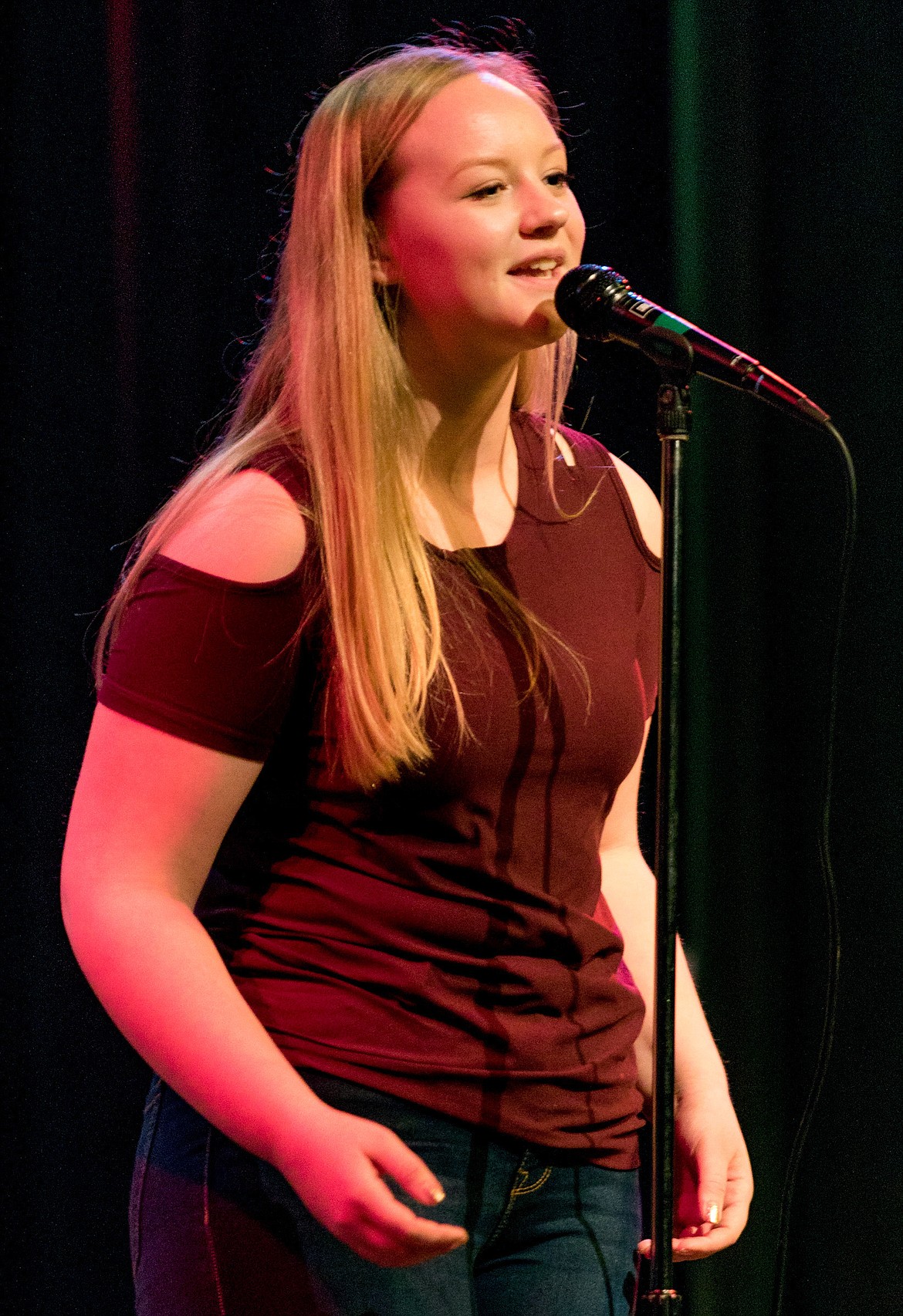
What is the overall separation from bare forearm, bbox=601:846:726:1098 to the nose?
0.60m

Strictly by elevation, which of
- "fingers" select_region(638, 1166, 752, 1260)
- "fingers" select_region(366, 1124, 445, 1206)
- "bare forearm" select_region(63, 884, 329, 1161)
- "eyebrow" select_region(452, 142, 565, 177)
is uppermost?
"eyebrow" select_region(452, 142, 565, 177)

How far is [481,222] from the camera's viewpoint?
1.25m

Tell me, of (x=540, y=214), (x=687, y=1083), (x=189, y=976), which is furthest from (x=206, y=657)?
(x=687, y=1083)

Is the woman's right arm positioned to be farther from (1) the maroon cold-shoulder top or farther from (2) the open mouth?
(2) the open mouth

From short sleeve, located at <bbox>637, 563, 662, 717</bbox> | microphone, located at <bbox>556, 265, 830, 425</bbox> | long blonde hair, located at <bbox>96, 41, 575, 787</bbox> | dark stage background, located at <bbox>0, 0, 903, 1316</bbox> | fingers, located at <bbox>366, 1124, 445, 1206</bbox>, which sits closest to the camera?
fingers, located at <bbox>366, 1124, 445, 1206</bbox>

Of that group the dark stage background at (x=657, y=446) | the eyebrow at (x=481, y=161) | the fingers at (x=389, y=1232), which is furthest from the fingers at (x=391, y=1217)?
the dark stage background at (x=657, y=446)

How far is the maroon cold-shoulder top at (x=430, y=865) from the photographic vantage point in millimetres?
1126

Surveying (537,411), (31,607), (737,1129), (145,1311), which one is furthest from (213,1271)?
(31,607)

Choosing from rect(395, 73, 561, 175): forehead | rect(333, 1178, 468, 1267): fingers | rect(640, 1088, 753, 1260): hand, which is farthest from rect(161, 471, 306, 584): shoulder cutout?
rect(640, 1088, 753, 1260): hand

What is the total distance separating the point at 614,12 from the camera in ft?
7.24

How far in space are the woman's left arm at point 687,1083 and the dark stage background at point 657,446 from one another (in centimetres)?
82

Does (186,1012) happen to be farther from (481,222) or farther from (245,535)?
(481,222)

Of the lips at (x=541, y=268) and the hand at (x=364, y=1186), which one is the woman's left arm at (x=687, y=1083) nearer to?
the hand at (x=364, y=1186)

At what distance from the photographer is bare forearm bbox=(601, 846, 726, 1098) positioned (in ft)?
4.39
